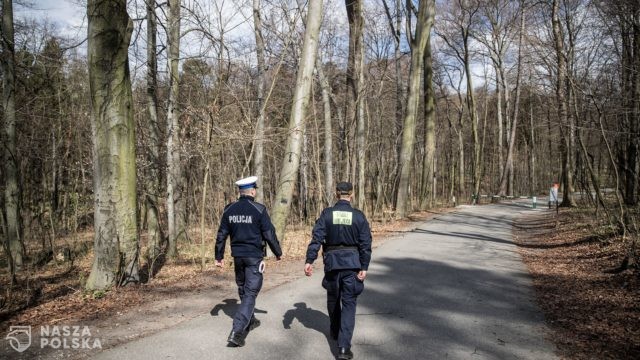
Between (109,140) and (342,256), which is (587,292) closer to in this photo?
(342,256)

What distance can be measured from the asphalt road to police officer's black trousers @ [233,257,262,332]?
11.1 inches

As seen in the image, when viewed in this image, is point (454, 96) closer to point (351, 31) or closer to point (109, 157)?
point (351, 31)

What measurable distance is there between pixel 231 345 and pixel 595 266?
8.50 meters

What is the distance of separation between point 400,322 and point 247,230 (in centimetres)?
246

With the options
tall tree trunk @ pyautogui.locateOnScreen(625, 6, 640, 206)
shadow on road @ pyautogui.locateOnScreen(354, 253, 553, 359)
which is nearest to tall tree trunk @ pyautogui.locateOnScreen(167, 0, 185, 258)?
shadow on road @ pyautogui.locateOnScreen(354, 253, 553, 359)

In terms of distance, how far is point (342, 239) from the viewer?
5.08 m

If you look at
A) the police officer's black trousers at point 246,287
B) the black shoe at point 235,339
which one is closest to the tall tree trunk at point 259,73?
the police officer's black trousers at point 246,287

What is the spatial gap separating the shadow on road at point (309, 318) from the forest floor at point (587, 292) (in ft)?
9.03

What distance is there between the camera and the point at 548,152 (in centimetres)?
5447

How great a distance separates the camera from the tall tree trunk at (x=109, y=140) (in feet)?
24.1

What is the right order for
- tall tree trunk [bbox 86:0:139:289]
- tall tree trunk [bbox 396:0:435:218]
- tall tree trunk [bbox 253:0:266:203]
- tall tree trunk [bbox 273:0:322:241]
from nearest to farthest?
tall tree trunk [bbox 86:0:139:289]
tall tree trunk [bbox 273:0:322:241]
tall tree trunk [bbox 253:0:266:203]
tall tree trunk [bbox 396:0:435:218]

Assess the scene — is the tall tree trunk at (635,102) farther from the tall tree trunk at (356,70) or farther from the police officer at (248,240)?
the police officer at (248,240)

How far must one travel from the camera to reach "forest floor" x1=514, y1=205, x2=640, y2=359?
529cm

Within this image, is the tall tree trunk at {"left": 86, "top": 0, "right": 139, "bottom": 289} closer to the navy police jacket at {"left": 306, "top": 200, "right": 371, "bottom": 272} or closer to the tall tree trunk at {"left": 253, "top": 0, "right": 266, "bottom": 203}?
the navy police jacket at {"left": 306, "top": 200, "right": 371, "bottom": 272}
